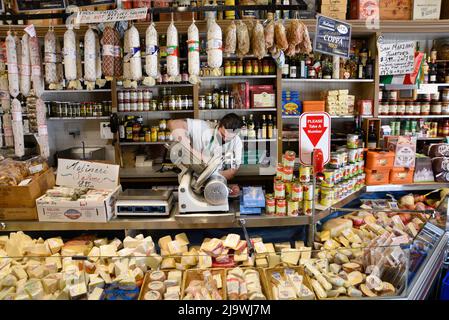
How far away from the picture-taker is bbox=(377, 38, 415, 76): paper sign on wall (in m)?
4.50

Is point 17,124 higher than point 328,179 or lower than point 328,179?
higher

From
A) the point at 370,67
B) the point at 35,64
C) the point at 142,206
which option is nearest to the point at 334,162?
the point at 142,206

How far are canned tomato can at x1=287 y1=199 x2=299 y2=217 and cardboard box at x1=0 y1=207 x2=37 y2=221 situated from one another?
5.68 ft

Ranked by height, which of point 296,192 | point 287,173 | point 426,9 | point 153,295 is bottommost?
point 153,295

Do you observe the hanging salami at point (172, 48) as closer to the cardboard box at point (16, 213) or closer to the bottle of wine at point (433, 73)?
the cardboard box at point (16, 213)

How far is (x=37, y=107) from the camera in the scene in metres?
2.84

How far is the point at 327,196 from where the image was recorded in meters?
2.59

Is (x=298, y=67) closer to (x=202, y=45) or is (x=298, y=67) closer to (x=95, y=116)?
(x=202, y=45)

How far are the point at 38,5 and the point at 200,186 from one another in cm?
187

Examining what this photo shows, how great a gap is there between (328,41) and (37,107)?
2.62m

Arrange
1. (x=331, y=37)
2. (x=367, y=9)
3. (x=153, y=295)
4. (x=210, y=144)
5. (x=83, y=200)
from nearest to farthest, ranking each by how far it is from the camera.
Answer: (x=153, y=295) < (x=83, y=200) < (x=210, y=144) < (x=331, y=37) < (x=367, y=9)

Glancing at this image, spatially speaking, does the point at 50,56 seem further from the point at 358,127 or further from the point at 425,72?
the point at 425,72

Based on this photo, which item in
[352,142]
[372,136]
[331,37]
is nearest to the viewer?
[352,142]

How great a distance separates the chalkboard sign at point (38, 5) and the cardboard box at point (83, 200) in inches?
46.1
